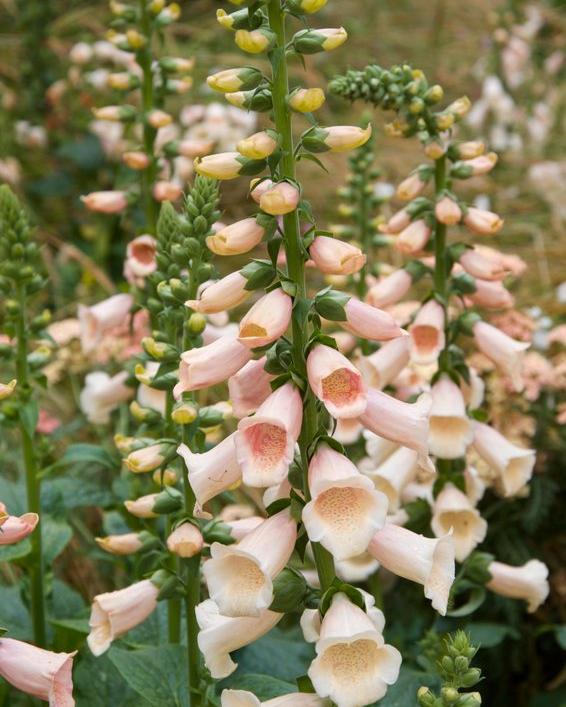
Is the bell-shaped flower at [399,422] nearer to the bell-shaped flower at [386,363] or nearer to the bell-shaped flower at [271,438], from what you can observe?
the bell-shaped flower at [271,438]

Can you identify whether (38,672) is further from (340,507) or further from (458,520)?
(458,520)

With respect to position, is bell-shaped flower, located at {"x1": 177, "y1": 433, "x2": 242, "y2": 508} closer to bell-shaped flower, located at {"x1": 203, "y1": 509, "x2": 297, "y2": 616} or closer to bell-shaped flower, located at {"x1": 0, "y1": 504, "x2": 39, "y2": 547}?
bell-shaped flower, located at {"x1": 203, "y1": 509, "x2": 297, "y2": 616}

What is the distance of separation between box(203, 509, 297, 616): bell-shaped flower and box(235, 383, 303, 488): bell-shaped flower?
10cm

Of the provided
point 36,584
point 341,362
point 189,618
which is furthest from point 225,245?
point 36,584

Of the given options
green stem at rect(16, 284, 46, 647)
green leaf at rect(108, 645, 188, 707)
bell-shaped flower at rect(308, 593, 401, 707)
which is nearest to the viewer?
bell-shaped flower at rect(308, 593, 401, 707)

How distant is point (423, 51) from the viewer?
6863 mm

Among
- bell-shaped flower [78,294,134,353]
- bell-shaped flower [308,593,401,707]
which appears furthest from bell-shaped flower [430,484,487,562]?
bell-shaped flower [78,294,134,353]

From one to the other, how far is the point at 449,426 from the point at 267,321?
81 cm

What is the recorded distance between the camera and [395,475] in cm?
219

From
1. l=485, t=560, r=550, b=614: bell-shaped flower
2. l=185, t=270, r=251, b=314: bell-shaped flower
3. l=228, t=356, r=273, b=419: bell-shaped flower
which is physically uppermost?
l=185, t=270, r=251, b=314: bell-shaped flower

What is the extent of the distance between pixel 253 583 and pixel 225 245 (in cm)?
48

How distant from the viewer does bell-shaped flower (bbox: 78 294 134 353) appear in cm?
257

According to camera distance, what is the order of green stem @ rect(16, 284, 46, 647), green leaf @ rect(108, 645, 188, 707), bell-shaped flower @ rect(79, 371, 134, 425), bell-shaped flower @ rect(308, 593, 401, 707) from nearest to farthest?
bell-shaped flower @ rect(308, 593, 401, 707), green leaf @ rect(108, 645, 188, 707), green stem @ rect(16, 284, 46, 647), bell-shaped flower @ rect(79, 371, 134, 425)

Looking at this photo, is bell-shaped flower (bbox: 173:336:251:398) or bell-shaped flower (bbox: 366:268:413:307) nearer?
bell-shaped flower (bbox: 173:336:251:398)
